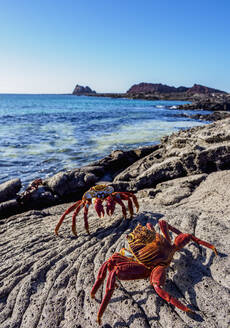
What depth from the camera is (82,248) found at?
11.0ft

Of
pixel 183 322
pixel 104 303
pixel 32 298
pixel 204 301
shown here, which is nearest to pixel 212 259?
pixel 204 301

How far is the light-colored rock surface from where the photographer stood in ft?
7.14

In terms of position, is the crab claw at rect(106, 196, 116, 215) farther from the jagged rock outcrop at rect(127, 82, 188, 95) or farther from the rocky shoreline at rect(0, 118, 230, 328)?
the jagged rock outcrop at rect(127, 82, 188, 95)

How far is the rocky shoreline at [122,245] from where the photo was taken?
7.27ft

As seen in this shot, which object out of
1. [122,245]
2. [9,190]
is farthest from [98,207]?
[9,190]

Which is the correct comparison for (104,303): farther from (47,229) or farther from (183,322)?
(47,229)

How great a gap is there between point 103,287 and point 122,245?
0.76 metres

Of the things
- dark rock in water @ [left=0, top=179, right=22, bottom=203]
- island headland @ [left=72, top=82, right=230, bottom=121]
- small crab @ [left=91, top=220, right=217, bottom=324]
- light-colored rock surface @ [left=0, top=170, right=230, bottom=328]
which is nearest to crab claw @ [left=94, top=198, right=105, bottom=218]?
light-colored rock surface @ [left=0, top=170, right=230, bottom=328]

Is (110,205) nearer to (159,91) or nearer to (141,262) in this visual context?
(141,262)

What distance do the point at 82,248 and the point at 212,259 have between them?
1795mm

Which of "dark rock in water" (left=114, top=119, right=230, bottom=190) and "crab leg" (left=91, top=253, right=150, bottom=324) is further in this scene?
"dark rock in water" (left=114, top=119, right=230, bottom=190)

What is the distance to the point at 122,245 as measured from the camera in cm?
325

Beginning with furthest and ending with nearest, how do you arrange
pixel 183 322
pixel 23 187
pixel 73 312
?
pixel 23 187 → pixel 73 312 → pixel 183 322

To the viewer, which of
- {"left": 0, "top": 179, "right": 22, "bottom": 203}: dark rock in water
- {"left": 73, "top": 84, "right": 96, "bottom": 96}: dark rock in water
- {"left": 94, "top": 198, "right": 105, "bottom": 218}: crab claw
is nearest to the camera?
{"left": 94, "top": 198, "right": 105, "bottom": 218}: crab claw
